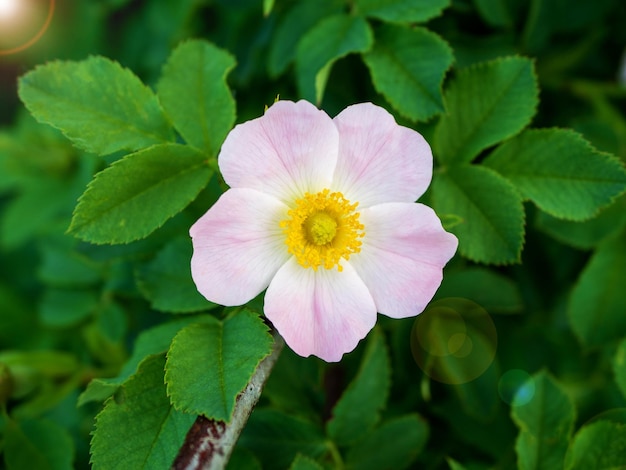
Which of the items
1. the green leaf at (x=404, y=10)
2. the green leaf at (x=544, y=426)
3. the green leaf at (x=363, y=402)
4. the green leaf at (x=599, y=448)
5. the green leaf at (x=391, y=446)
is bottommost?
the green leaf at (x=391, y=446)

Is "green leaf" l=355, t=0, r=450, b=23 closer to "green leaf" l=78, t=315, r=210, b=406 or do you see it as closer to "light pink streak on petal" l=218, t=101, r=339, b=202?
"light pink streak on petal" l=218, t=101, r=339, b=202

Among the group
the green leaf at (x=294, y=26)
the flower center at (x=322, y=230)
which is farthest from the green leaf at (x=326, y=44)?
the flower center at (x=322, y=230)

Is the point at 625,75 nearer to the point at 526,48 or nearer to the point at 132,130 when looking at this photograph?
the point at 526,48

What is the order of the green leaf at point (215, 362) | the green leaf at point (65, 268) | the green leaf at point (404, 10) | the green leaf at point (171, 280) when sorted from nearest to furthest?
the green leaf at point (215, 362) < the green leaf at point (171, 280) < the green leaf at point (404, 10) < the green leaf at point (65, 268)

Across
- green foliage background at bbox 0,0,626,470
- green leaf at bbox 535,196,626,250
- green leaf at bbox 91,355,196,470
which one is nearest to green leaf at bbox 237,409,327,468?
green foliage background at bbox 0,0,626,470

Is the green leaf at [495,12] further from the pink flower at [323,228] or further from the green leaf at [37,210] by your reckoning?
the green leaf at [37,210]
